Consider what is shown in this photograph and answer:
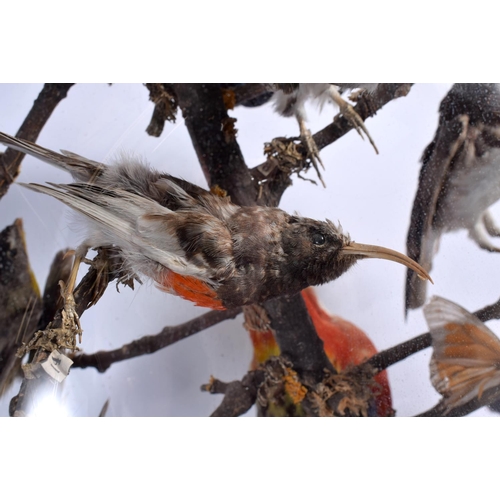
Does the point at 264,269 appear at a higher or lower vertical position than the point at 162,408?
higher

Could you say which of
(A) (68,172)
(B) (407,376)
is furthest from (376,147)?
(A) (68,172)

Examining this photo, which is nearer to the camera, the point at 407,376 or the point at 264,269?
the point at 264,269

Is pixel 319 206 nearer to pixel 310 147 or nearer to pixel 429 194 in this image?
pixel 310 147

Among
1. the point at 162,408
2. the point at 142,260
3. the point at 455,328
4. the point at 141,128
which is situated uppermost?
the point at 141,128

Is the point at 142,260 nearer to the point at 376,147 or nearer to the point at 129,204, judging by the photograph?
the point at 129,204

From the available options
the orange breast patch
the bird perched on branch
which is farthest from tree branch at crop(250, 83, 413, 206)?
the orange breast patch

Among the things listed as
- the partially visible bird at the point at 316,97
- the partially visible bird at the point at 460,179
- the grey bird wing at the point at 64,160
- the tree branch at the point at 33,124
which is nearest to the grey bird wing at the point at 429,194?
the partially visible bird at the point at 460,179
